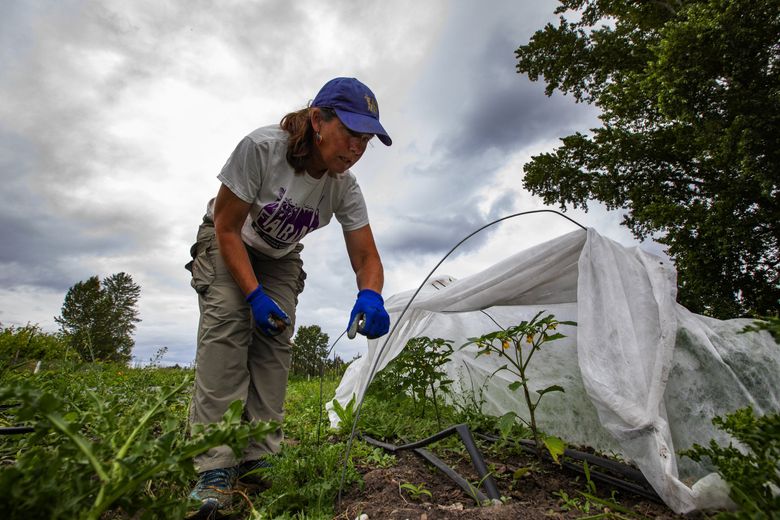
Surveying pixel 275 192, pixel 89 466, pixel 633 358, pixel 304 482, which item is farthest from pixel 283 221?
pixel 633 358

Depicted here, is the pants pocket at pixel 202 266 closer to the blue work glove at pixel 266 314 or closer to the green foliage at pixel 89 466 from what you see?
the blue work glove at pixel 266 314

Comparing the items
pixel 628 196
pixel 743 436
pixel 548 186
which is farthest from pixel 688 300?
pixel 743 436

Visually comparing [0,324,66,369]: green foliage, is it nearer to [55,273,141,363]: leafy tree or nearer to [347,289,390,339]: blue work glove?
[347,289,390,339]: blue work glove

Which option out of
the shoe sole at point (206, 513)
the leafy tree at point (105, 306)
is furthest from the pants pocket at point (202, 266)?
the leafy tree at point (105, 306)

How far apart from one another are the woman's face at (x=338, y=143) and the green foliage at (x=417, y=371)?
1236 millimetres

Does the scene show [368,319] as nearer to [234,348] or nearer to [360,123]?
[234,348]

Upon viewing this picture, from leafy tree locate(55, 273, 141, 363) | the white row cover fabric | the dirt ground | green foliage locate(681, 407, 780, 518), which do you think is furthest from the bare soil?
leafy tree locate(55, 273, 141, 363)

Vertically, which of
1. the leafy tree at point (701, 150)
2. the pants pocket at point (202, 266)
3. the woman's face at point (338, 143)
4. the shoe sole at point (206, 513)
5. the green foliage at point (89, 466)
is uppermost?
the leafy tree at point (701, 150)

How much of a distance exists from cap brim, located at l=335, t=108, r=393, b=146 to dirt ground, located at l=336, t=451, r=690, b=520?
1533 mm

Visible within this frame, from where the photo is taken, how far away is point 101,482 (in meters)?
0.65

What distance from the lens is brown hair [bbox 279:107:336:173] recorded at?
204cm

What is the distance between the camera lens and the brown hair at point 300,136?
2.04 meters

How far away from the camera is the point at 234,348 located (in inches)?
77.1

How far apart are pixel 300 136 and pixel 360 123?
32 centimetres
